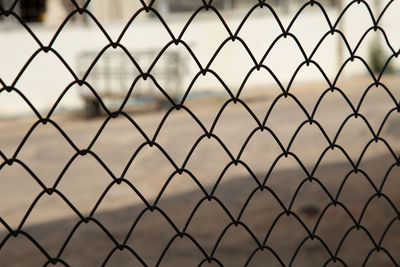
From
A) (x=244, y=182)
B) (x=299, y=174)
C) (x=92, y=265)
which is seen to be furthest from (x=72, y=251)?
(x=299, y=174)

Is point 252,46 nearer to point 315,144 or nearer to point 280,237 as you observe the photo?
point 315,144

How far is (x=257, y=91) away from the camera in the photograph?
13773mm

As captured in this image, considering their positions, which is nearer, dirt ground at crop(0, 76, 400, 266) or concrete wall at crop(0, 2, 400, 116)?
dirt ground at crop(0, 76, 400, 266)

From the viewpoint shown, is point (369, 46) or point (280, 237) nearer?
point (280, 237)

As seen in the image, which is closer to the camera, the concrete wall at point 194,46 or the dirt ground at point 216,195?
the dirt ground at point 216,195

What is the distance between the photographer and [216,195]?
614 cm

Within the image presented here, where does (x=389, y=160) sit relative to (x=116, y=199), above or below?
above

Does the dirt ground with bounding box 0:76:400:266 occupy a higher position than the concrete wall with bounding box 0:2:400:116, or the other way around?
the concrete wall with bounding box 0:2:400:116

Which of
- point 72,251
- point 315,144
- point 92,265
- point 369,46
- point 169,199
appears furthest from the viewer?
point 369,46

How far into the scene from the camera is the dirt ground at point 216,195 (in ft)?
14.2

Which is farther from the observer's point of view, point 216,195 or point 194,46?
point 194,46

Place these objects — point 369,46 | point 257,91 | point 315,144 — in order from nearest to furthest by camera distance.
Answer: point 315,144, point 257,91, point 369,46

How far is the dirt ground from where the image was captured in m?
4.34

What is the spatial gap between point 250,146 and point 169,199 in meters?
2.69
